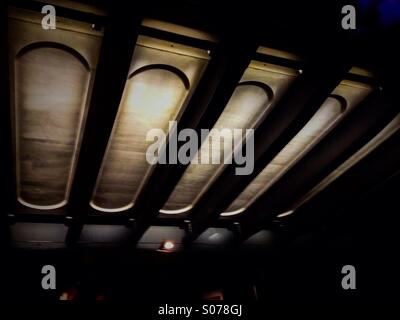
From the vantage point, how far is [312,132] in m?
5.61

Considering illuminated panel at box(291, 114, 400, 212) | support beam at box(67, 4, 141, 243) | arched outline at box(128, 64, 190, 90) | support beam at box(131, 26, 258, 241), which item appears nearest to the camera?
support beam at box(67, 4, 141, 243)

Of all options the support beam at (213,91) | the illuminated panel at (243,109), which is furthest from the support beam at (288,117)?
the support beam at (213,91)

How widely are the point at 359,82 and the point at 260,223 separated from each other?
160 inches

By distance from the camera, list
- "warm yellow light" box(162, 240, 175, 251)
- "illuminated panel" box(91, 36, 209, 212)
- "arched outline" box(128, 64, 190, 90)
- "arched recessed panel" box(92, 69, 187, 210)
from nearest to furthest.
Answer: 1. "illuminated panel" box(91, 36, 209, 212)
2. "arched outline" box(128, 64, 190, 90)
3. "arched recessed panel" box(92, 69, 187, 210)
4. "warm yellow light" box(162, 240, 175, 251)

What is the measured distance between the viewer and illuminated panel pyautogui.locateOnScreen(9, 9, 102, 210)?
3.59m

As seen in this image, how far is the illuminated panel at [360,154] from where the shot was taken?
5598 millimetres

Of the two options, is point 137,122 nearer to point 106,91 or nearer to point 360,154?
point 106,91

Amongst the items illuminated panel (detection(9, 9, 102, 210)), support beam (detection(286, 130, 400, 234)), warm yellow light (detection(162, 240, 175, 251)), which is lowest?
warm yellow light (detection(162, 240, 175, 251))

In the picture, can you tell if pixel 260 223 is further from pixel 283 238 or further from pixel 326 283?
pixel 326 283

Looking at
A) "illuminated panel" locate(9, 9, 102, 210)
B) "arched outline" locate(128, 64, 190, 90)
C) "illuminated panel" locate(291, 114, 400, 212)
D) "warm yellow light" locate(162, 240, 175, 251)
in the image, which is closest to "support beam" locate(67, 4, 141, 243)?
"illuminated panel" locate(9, 9, 102, 210)

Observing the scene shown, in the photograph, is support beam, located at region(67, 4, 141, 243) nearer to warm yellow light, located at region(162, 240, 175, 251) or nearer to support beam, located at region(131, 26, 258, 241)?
support beam, located at region(131, 26, 258, 241)

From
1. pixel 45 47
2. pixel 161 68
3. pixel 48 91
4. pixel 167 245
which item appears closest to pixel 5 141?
pixel 48 91

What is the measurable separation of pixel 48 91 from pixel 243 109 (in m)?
3.00

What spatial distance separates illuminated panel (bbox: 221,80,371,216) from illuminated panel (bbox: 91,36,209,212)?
236 cm
